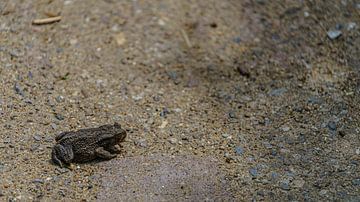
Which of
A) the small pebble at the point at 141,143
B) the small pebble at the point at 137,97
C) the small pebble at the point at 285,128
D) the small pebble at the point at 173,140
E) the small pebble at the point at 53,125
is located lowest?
the small pebble at the point at 141,143

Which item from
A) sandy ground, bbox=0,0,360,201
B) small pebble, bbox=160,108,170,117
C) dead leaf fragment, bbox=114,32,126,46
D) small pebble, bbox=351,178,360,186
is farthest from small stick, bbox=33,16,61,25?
small pebble, bbox=351,178,360,186

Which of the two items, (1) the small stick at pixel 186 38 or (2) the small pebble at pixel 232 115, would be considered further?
(1) the small stick at pixel 186 38

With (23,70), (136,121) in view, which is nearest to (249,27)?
(136,121)

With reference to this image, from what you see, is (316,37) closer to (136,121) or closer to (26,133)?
(136,121)

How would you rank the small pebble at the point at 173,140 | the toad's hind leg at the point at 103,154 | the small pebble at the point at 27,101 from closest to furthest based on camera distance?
1. the toad's hind leg at the point at 103,154
2. the small pebble at the point at 173,140
3. the small pebble at the point at 27,101

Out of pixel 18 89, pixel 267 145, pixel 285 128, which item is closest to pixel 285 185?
pixel 267 145

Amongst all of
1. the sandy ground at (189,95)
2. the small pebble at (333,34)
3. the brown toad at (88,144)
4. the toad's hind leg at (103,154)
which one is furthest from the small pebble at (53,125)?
the small pebble at (333,34)

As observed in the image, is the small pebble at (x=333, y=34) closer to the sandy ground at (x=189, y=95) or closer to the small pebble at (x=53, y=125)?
the sandy ground at (x=189, y=95)

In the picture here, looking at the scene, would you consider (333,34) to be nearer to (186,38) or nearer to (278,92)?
(278,92)
